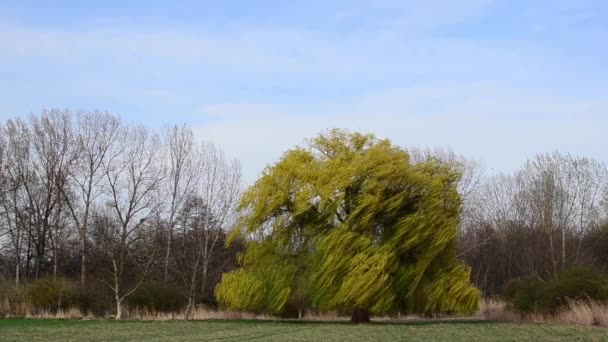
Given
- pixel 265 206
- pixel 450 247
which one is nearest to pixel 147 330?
pixel 265 206

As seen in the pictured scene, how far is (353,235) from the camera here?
1305 inches

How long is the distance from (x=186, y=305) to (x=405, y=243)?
16.0m

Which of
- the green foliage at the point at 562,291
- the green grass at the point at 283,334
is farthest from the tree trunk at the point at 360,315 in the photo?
the green foliage at the point at 562,291

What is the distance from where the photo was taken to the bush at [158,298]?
4306cm

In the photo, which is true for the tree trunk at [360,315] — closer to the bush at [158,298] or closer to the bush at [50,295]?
the bush at [158,298]

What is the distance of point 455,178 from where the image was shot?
116ft

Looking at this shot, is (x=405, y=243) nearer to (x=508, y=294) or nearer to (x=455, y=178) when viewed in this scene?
(x=455, y=178)

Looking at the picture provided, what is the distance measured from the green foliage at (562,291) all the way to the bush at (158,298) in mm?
18495

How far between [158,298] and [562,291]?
21498mm

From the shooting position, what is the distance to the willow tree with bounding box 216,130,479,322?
33000 mm

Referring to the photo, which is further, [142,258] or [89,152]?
[142,258]

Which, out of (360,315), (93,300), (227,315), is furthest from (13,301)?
(360,315)

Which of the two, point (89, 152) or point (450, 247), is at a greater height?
point (89, 152)

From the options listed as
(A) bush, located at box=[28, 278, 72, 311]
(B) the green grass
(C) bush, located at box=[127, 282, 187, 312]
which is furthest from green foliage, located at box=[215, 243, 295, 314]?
(A) bush, located at box=[28, 278, 72, 311]
